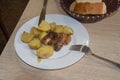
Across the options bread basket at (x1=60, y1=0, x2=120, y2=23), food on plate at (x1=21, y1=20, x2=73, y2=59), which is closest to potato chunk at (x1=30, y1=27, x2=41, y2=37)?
food on plate at (x1=21, y1=20, x2=73, y2=59)

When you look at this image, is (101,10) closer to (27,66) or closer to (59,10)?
(59,10)

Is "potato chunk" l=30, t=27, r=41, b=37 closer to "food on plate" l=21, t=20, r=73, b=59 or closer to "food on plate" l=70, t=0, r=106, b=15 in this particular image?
"food on plate" l=21, t=20, r=73, b=59

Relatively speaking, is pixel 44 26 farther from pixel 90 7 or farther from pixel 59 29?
pixel 90 7

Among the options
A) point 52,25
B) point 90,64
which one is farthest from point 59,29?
point 90,64

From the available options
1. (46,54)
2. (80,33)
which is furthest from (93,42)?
(46,54)

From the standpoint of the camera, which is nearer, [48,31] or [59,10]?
[48,31]

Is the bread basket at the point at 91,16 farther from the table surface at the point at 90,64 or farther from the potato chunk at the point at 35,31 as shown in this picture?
the potato chunk at the point at 35,31

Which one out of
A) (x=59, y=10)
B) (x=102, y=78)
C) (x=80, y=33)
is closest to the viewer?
(x=102, y=78)

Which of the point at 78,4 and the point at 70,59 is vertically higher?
the point at 78,4

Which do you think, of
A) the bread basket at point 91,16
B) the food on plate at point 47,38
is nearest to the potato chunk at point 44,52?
the food on plate at point 47,38
